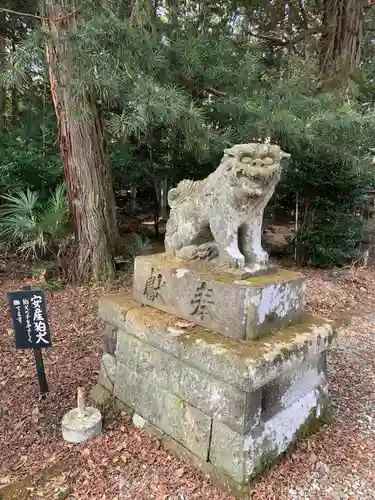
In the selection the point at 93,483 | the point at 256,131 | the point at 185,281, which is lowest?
the point at 93,483

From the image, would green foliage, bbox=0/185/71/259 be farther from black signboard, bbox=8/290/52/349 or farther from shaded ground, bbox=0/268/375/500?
black signboard, bbox=8/290/52/349

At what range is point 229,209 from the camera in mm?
2006

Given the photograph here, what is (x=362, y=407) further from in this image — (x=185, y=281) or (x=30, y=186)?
(x=30, y=186)

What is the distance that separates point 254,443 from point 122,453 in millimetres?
793

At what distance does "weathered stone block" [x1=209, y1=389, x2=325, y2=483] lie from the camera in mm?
1788

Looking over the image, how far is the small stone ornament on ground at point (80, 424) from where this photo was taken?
2184 mm

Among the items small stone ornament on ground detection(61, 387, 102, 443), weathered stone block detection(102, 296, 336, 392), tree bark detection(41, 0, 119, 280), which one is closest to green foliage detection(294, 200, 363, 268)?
tree bark detection(41, 0, 119, 280)

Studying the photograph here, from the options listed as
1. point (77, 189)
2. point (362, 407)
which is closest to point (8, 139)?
point (77, 189)

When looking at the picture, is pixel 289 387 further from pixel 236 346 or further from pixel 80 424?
pixel 80 424

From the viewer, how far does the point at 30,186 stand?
547 cm

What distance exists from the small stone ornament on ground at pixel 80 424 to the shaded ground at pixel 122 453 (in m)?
0.06

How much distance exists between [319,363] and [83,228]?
334 cm

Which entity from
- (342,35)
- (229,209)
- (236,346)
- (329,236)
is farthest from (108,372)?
(342,35)

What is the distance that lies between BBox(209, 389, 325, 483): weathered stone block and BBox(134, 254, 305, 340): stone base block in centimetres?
47
